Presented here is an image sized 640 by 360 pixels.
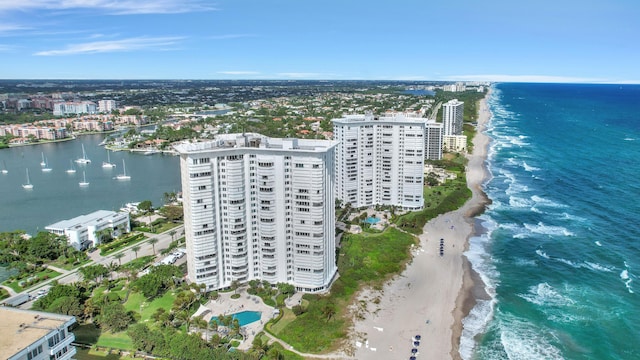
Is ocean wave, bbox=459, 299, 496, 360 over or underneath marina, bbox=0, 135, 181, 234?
underneath

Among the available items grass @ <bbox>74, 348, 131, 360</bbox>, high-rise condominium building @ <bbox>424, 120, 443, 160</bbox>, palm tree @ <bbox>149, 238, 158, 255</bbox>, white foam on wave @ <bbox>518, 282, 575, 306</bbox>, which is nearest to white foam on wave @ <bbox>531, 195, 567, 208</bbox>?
white foam on wave @ <bbox>518, 282, 575, 306</bbox>

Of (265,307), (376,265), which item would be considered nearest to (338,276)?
(376,265)

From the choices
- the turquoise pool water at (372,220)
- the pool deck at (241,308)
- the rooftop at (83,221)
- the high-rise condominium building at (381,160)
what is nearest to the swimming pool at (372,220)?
the turquoise pool water at (372,220)

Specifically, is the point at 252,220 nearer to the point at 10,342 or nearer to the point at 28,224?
the point at 10,342

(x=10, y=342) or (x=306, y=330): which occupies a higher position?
(x=10, y=342)

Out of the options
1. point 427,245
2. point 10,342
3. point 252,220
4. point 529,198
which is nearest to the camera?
point 10,342

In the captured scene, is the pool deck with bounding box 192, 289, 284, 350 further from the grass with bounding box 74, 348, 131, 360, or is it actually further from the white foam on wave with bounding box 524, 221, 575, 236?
the white foam on wave with bounding box 524, 221, 575, 236

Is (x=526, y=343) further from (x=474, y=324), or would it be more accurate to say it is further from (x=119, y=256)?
(x=119, y=256)

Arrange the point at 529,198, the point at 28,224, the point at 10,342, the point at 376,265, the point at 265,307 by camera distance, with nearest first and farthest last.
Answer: the point at 10,342 → the point at 265,307 → the point at 376,265 → the point at 28,224 → the point at 529,198
